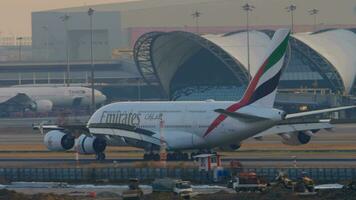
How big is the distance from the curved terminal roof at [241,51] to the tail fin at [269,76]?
89150mm

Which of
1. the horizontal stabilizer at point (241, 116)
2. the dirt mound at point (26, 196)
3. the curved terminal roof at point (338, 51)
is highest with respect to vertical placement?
the curved terminal roof at point (338, 51)

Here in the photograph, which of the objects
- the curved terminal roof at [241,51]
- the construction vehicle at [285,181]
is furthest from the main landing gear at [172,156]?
the curved terminal roof at [241,51]

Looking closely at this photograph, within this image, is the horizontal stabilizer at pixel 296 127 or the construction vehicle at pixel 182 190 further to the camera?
the horizontal stabilizer at pixel 296 127

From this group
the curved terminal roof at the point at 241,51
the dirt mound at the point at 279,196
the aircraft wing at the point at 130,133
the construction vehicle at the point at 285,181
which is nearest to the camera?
the dirt mound at the point at 279,196

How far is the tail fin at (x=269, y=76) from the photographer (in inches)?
3280

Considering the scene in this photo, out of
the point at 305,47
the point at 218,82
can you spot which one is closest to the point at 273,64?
the point at 305,47

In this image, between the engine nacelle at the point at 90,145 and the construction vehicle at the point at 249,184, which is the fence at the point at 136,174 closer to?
the construction vehicle at the point at 249,184

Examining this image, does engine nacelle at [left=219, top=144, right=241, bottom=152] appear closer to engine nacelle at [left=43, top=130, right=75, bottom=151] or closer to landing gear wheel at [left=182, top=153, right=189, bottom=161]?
landing gear wheel at [left=182, top=153, right=189, bottom=161]

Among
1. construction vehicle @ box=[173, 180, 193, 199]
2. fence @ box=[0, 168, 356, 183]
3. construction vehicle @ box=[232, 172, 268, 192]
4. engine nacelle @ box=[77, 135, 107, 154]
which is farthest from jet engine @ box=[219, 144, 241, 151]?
construction vehicle @ box=[173, 180, 193, 199]

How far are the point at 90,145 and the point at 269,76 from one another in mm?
14420

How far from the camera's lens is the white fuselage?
84.1 metres

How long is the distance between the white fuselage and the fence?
32.9 feet

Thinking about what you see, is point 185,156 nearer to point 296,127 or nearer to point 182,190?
point 296,127

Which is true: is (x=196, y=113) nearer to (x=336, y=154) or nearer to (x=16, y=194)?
(x=336, y=154)
